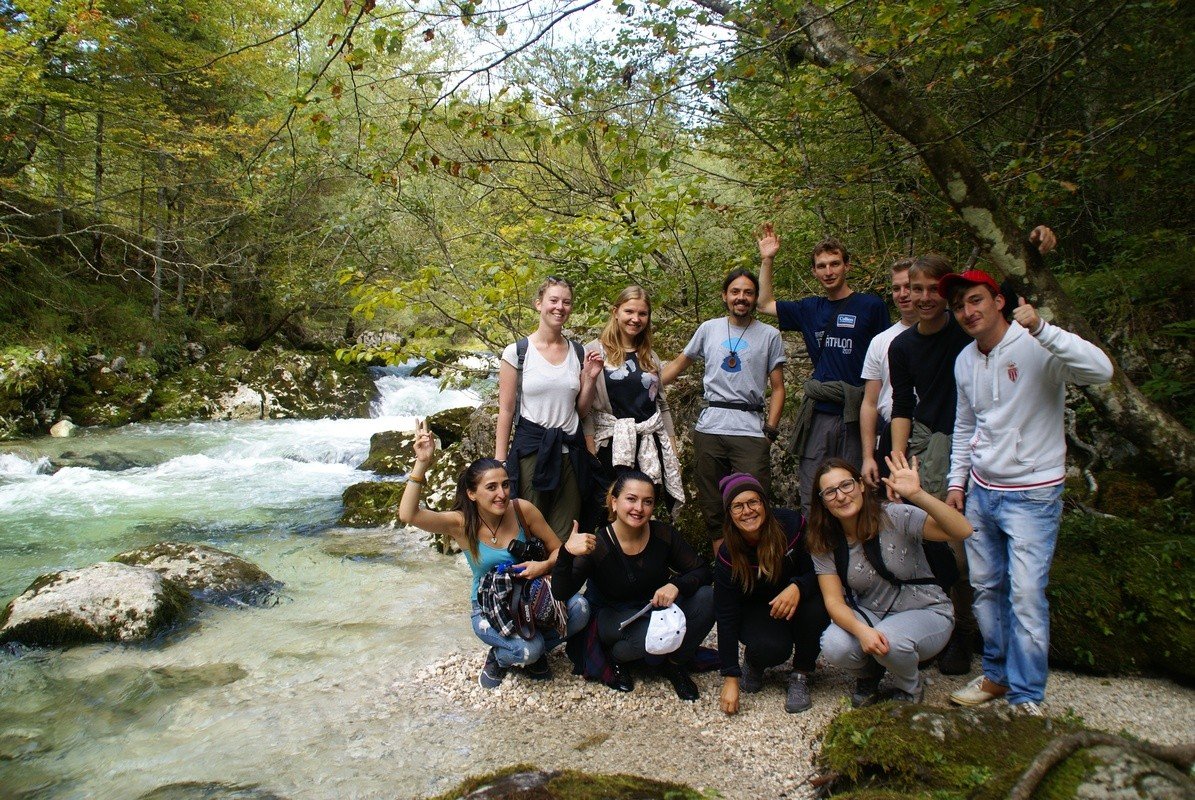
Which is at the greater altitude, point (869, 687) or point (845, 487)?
point (845, 487)

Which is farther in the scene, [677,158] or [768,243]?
[677,158]

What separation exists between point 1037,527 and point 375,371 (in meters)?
17.2

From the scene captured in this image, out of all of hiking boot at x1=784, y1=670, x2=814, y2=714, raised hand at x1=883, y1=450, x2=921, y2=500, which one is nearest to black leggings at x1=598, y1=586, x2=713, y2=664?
hiking boot at x1=784, y1=670, x2=814, y2=714

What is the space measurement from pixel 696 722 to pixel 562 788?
1.32 m

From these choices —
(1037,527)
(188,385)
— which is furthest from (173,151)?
(1037,527)

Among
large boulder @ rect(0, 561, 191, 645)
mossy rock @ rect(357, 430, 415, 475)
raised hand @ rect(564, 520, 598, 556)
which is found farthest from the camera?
mossy rock @ rect(357, 430, 415, 475)

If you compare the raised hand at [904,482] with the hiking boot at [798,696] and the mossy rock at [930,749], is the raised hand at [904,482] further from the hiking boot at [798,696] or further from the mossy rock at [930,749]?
the hiking boot at [798,696]

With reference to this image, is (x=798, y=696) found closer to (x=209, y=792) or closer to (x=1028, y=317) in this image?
(x=1028, y=317)

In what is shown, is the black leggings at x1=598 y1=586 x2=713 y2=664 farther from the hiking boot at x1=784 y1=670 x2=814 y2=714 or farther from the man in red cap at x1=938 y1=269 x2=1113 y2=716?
the man in red cap at x1=938 y1=269 x2=1113 y2=716

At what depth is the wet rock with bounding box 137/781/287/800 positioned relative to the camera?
3.11m

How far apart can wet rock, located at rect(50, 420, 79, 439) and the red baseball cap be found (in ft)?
45.0

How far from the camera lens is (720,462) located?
4.43 metres

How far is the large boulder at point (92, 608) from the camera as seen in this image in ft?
16.4

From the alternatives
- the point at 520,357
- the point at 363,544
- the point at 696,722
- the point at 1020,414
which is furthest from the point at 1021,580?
the point at 363,544
